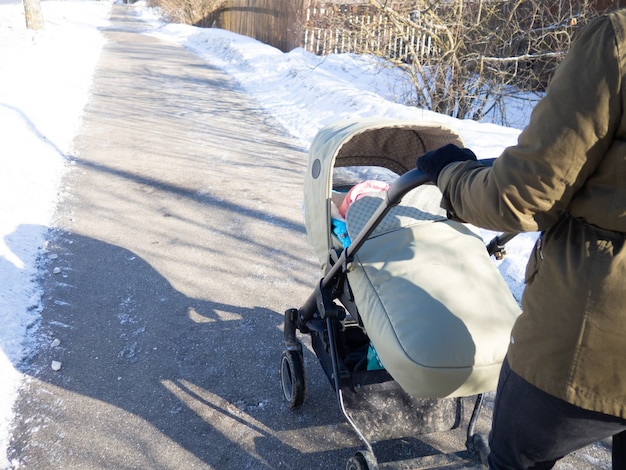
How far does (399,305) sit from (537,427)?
2.47ft

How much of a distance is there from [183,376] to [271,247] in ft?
5.98

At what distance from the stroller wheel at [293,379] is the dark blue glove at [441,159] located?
5.00ft

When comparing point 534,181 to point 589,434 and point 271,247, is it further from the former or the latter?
point 271,247

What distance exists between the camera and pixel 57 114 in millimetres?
8742

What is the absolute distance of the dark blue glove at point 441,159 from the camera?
1.69 m

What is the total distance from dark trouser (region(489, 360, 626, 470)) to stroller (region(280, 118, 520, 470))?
417mm

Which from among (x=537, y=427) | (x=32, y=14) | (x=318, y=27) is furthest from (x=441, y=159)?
(x=32, y=14)

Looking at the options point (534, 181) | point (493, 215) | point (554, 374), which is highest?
point (534, 181)

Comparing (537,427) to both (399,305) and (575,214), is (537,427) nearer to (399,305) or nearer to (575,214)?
(575,214)

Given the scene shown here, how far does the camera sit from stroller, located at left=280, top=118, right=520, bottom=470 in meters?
2.02

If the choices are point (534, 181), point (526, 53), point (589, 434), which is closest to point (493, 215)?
point (534, 181)

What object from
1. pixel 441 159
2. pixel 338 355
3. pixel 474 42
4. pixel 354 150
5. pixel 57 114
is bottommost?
pixel 57 114

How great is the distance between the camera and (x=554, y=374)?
140 centimetres

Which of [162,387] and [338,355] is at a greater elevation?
[338,355]
